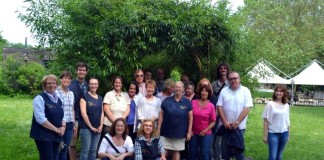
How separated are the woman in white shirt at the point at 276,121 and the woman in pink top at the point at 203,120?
0.95 metres

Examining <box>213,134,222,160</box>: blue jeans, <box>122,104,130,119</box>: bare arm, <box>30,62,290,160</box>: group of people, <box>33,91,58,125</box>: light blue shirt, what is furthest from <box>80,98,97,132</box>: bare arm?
<box>213,134,222,160</box>: blue jeans

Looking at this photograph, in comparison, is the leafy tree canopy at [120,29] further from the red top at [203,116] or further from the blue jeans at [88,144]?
the red top at [203,116]

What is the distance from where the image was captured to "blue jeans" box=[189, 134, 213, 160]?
686 centimetres

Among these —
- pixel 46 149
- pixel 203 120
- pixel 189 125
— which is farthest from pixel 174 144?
pixel 46 149

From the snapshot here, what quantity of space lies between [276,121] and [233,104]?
0.79m

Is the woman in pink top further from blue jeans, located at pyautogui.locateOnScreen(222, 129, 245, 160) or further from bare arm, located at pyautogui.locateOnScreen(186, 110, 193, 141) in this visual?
blue jeans, located at pyautogui.locateOnScreen(222, 129, 245, 160)

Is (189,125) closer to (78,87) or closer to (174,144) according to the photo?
(174,144)

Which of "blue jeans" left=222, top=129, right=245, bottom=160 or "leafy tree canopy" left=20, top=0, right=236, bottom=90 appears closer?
"blue jeans" left=222, top=129, right=245, bottom=160

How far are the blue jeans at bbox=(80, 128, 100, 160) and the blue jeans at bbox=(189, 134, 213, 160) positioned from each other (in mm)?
1512

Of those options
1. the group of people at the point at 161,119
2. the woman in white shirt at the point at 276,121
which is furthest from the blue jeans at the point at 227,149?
the woman in white shirt at the point at 276,121

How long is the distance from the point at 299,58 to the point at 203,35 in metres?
26.2

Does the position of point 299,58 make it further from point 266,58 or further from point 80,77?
point 80,77

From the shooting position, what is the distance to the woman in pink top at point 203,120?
22.3ft

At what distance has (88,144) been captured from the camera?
673 centimetres
